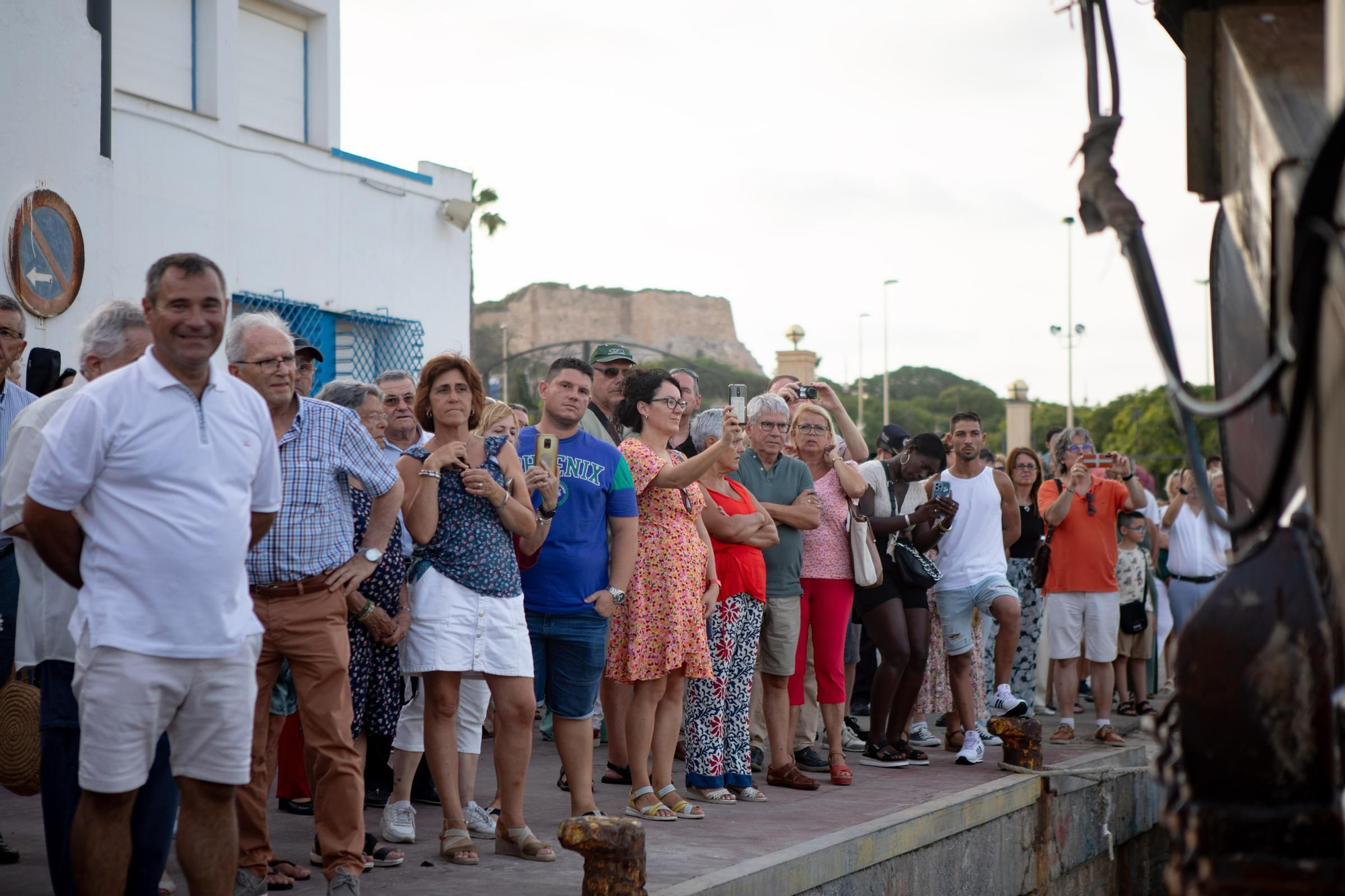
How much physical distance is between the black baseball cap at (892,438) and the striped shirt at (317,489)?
5.59 meters

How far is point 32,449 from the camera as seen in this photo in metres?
A: 4.43

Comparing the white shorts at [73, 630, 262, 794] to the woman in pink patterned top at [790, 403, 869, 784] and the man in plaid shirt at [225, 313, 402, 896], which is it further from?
the woman in pink patterned top at [790, 403, 869, 784]

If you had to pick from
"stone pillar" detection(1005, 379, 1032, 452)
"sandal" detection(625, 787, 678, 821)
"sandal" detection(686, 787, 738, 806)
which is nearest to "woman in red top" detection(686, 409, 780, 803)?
"sandal" detection(686, 787, 738, 806)

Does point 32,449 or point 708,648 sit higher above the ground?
point 32,449

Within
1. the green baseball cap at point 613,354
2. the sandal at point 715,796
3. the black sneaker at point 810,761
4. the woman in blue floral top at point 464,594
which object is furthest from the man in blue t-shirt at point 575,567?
the black sneaker at point 810,761

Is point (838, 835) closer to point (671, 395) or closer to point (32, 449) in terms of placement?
point (671, 395)

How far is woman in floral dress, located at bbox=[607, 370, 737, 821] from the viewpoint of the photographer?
22.0 feet

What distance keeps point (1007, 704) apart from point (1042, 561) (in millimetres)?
1330

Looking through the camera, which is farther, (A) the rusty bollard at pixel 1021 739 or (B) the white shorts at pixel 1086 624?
(B) the white shorts at pixel 1086 624

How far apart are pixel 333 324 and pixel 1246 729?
13800mm

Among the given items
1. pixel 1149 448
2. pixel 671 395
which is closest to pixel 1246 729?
pixel 671 395

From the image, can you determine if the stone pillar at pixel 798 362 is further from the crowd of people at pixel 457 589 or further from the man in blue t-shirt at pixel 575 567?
the man in blue t-shirt at pixel 575 567

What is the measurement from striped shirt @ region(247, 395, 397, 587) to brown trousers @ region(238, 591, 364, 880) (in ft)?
0.49

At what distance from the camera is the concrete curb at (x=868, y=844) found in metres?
5.46
